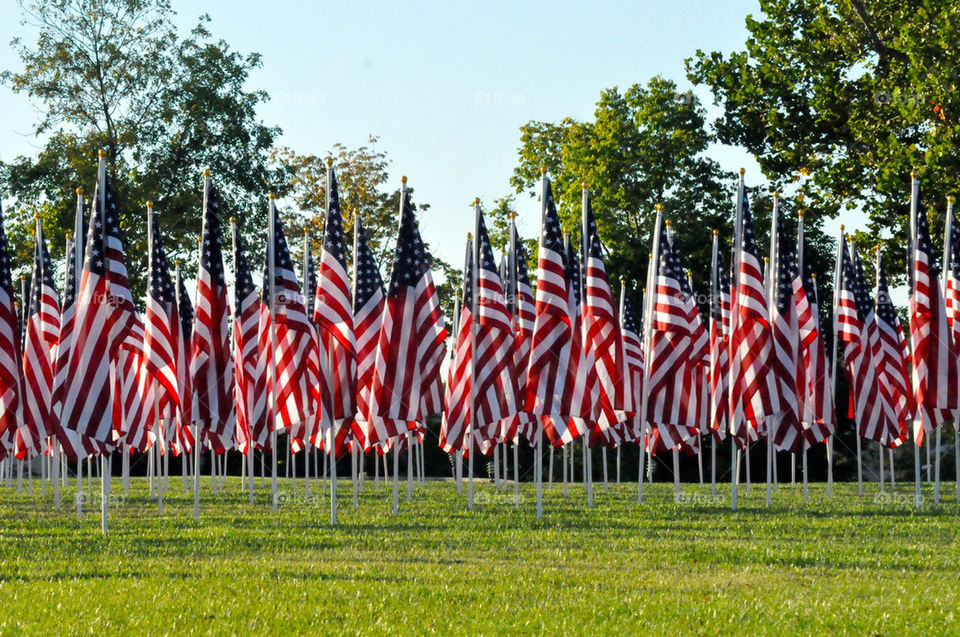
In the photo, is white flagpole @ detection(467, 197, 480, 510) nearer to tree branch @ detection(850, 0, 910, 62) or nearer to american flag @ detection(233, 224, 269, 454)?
american flag @ detection(233, 224, 269, 454)

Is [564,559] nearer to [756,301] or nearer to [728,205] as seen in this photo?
[756,301]

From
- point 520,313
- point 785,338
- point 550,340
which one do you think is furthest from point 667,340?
point 550,340

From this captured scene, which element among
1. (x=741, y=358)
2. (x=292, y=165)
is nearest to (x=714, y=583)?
(x=741, y=358)

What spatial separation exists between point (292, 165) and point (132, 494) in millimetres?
25478

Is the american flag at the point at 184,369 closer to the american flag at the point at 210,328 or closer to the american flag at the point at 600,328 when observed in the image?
the american flag at the point at 210,328

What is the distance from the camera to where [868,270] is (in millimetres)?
40812

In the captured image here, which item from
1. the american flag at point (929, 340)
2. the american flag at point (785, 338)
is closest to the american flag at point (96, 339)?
the american flag at point (785, 338)

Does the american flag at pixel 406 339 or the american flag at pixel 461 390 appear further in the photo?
the american flag at pixel 461 390

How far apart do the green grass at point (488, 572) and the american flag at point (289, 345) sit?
6.48 feet

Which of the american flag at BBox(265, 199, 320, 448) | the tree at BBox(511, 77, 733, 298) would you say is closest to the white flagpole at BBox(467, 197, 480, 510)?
the american flag at BBox(265, 199, 320, 448)

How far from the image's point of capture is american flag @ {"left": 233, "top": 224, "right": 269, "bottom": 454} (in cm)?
2514

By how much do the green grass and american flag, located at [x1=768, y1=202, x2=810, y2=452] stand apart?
1616 millimetres

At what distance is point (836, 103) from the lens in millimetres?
38562

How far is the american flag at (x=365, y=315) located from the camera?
71.7 feet
